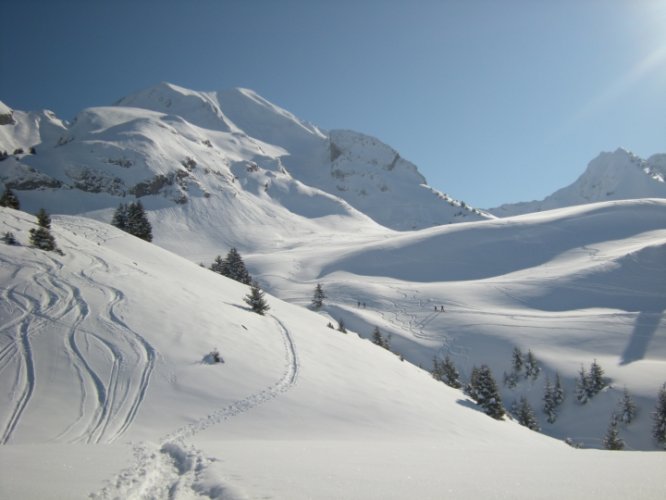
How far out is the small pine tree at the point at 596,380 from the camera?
123ft

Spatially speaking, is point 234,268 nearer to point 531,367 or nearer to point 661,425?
point 531,367

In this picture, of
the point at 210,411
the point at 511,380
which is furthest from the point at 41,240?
the point at 511,380

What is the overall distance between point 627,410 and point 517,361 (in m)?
10.8

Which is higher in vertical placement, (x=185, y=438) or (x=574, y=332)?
(x=574, y=332)

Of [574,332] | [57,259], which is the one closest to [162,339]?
[57,259]

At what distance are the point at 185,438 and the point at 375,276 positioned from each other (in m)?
74.4

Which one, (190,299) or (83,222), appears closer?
(190,299)

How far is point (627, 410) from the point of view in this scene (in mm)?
33938

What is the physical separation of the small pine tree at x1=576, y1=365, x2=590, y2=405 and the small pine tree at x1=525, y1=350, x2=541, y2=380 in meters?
3.86

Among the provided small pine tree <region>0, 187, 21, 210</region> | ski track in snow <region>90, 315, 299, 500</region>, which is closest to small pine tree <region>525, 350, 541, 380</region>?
ski track in snow <region>90, 315, 299, 500</region>

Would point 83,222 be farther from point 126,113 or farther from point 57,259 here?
point 126,113

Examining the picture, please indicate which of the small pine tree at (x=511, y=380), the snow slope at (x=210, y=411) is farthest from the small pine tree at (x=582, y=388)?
the snow slope at (x=210, y=411)

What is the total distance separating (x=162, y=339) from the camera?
15.1 meters

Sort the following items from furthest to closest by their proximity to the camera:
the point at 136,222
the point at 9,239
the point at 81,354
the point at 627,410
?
the point at 136,222 → the point at 627,410 → the point at 9,239 → the point at 81,354
